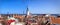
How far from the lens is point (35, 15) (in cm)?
148

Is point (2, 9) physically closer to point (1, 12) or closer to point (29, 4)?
point (1, 12)

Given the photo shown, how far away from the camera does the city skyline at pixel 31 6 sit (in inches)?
60.0

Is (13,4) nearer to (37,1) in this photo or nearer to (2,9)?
(2,9)

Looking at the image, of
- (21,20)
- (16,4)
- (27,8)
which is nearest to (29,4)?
(27,8)

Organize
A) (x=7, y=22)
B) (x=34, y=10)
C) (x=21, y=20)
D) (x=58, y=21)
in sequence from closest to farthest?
(x=58, y=21) → (x=7, y=22) → (x=21, y=20) → (x=34, y=10)

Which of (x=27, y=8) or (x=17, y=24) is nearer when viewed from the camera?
(x=17, y=24)

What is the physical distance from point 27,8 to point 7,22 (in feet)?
1.31

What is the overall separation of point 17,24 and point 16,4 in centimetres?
36

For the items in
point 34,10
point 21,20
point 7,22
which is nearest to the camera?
point 7,22

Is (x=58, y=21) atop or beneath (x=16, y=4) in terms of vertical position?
beneath

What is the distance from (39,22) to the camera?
1296mm

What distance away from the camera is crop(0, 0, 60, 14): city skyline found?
1.52 meters

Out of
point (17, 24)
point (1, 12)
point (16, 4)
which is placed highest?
point (16, 4)

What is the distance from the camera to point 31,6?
1.55 meters
